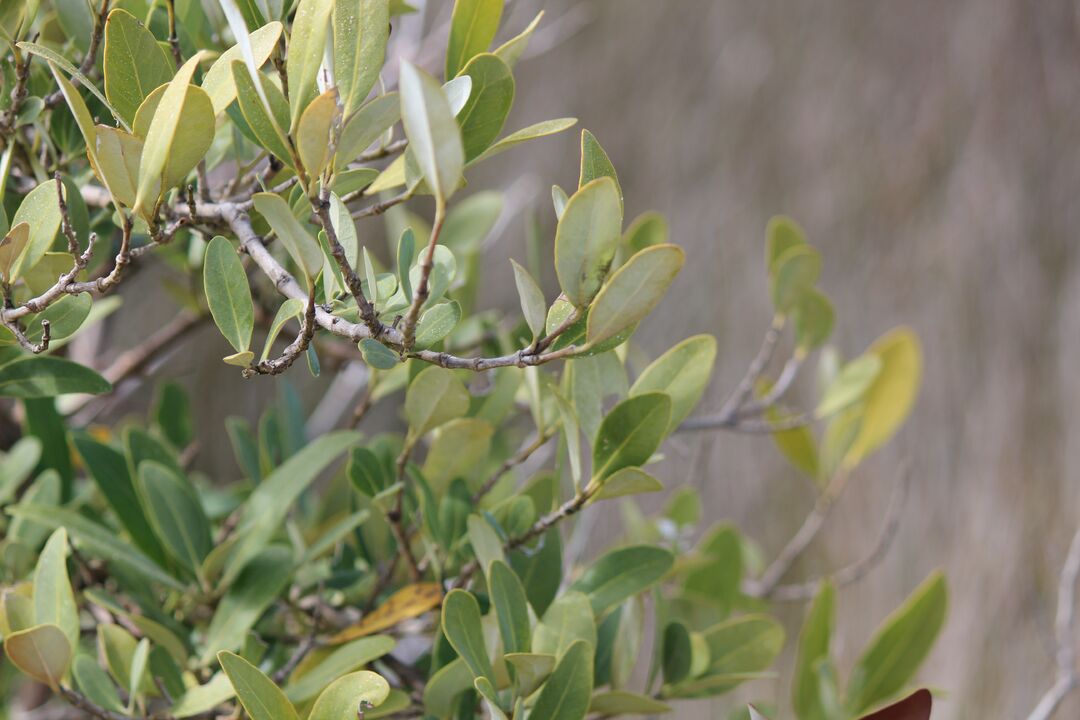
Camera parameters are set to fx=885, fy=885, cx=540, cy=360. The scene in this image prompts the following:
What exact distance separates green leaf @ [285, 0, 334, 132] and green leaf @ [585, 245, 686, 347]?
106 mm

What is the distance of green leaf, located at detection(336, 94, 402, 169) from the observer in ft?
0.88

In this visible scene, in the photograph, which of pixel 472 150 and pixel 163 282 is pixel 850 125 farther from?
pixel 472 150

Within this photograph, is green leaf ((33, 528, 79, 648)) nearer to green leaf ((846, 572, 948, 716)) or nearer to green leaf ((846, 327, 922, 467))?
green leaf ((846, 572, 948, 716))

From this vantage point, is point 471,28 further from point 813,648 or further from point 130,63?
point 813,648

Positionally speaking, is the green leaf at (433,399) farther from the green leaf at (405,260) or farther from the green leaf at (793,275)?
the green leaf at (793,275)

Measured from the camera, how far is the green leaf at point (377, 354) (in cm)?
26

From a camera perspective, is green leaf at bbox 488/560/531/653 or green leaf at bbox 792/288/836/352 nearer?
green leaf at bbox 488/560/531/653

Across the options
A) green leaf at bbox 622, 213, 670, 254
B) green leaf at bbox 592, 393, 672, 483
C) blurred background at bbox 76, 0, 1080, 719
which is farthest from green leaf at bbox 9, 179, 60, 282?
blurred background at bbox 76, 0, 1080, 719

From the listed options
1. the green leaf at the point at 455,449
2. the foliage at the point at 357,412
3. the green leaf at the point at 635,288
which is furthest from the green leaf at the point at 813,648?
the green leaf at the point at 635,288

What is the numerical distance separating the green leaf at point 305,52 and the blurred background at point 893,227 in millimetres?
853

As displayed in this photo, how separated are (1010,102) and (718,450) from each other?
733 millimetres

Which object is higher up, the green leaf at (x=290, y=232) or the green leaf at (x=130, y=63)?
the green leaf at (x=130, y=63)

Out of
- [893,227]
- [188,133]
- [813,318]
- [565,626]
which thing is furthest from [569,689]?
[893,227]

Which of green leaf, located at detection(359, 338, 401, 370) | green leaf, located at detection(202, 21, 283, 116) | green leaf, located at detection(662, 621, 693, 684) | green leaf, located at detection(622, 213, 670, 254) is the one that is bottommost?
green leaf, located at detection(662, 621, 693, 684)
